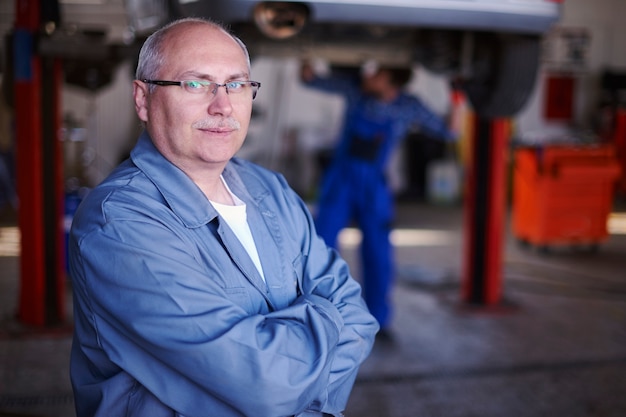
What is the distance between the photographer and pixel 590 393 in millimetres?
2982

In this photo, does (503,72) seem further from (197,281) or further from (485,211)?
(197,281)

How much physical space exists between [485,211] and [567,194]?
218cm

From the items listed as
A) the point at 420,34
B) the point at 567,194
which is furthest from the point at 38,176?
the point at 567,194

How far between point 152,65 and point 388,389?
2.11m

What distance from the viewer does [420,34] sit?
12.3 feet

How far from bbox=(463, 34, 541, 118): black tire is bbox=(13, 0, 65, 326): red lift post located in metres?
2.29

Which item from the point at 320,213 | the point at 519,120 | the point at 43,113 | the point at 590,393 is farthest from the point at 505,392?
the point at 519,120

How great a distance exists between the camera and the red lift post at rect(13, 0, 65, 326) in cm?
356

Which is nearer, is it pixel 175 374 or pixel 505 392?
pixel 175 374

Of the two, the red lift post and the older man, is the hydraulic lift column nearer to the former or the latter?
the red lift post

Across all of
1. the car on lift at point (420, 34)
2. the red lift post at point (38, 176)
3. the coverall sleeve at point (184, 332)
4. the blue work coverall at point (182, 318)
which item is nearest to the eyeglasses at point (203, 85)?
the blue work coverall at point (182, 318)

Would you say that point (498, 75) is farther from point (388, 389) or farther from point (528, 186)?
point (528, 186)

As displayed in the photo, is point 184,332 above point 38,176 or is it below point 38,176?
above

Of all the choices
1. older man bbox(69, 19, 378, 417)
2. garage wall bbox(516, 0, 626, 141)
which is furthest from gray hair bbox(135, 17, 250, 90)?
garage wall bbox(516, 0, 626, 141)
